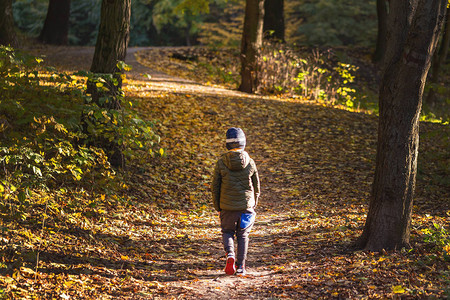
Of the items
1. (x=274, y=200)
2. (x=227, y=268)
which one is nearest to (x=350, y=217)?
(x=274, y=200)

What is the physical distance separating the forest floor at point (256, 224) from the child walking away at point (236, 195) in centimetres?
40

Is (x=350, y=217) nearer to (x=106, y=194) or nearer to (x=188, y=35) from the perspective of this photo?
(x=106, y=194)

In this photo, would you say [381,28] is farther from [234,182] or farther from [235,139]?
[234,182]

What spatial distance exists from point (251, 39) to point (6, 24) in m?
7.32

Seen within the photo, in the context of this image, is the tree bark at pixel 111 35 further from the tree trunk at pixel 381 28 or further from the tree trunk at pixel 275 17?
the tree trunk at pixel 381 28

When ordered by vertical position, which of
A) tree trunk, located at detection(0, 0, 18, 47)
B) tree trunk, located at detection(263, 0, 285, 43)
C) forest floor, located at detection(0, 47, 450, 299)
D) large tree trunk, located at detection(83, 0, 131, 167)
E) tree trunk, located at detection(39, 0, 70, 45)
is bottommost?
forest floor, located at detection(0, 47, 450, 299)

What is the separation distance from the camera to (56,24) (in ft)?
73.0

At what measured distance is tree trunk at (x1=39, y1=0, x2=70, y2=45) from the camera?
71.1 ft

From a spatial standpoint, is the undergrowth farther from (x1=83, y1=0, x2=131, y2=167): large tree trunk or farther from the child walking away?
the child walking away

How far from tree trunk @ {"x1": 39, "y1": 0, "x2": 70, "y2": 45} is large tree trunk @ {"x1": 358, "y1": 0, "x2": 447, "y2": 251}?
64.4 ft

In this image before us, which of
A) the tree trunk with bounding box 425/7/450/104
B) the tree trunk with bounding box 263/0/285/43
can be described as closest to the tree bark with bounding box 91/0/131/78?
the tree trunk with bounding box 425/7/450/104

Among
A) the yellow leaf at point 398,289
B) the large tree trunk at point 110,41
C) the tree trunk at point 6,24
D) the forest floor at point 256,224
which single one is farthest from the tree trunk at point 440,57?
the yellow leaf at point 398,289

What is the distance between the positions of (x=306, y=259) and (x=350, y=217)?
1.93 metres

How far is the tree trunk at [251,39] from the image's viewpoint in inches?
564
